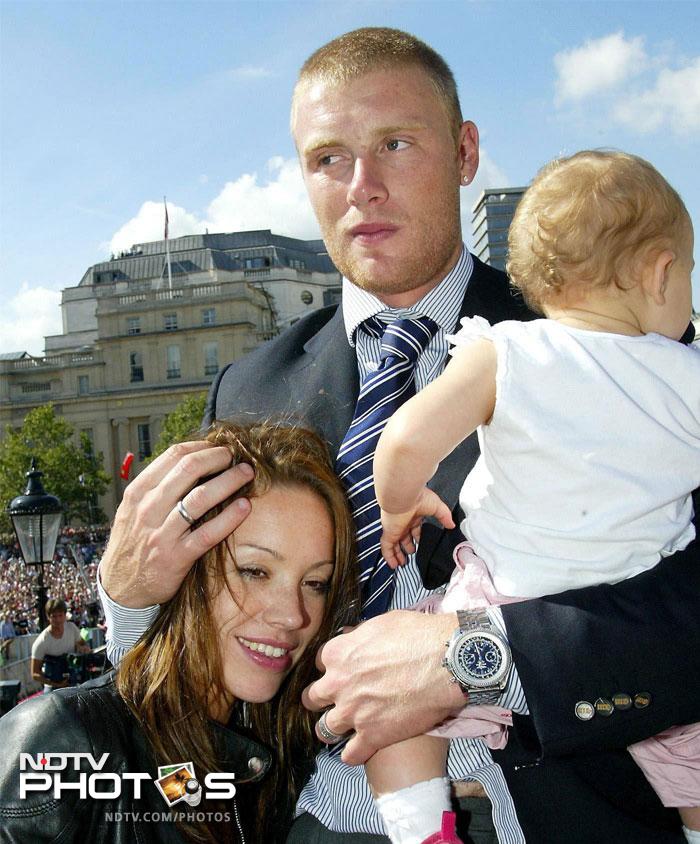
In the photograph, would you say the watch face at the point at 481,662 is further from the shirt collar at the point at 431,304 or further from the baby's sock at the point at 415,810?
the shirt collar at the point at 431,304

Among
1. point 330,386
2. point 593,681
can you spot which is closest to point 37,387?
point 330,386

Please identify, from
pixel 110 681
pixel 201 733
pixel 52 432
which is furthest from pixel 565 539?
pixel 52 432

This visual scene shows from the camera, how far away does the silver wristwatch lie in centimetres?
205

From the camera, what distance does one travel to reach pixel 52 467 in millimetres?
48781

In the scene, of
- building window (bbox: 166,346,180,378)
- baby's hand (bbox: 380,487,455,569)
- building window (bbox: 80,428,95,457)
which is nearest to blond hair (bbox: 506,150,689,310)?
baby's hand (bbox: 380,487,455,569)

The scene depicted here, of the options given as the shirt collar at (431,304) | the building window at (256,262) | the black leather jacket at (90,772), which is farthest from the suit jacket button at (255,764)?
the building window at (256,262)

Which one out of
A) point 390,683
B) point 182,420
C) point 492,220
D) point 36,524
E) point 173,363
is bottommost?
point 390,683

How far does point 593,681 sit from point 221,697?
1.10 m

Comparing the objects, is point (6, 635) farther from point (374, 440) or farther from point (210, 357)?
point (210, 357)

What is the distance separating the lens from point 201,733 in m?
2.45

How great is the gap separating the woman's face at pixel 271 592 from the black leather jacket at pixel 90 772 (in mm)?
204

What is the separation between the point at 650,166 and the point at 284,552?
4.75 feet

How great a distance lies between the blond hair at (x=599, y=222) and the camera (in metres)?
2.12

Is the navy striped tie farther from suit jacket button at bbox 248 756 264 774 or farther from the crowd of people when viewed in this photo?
the crowd of people
